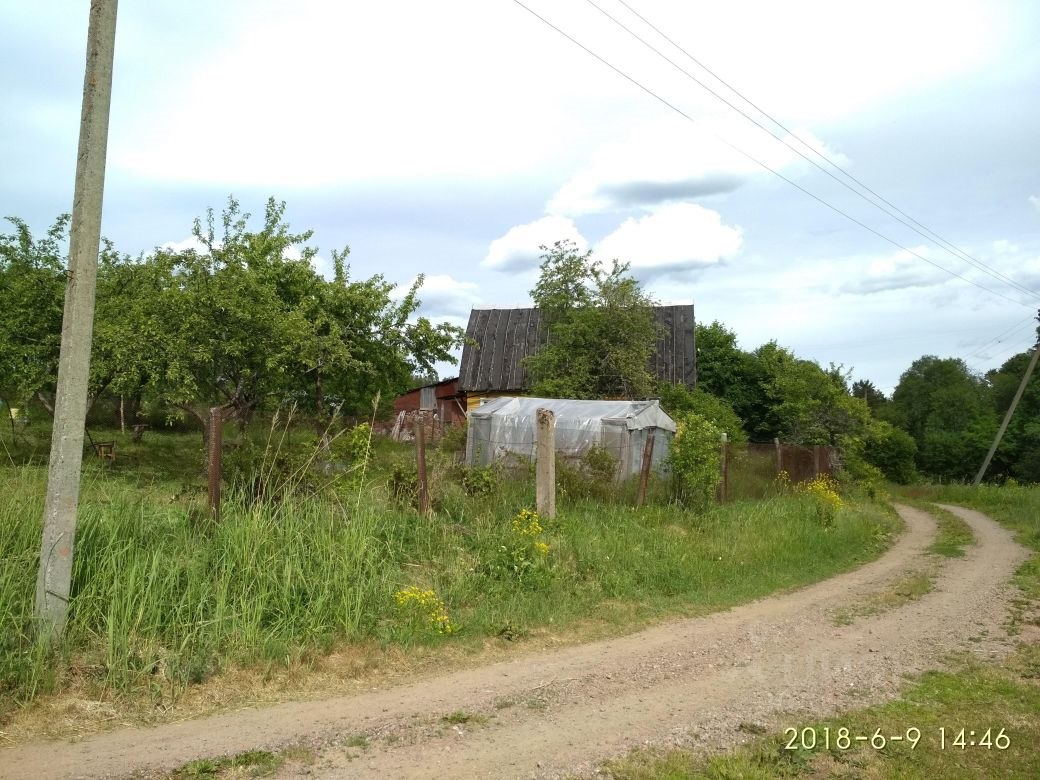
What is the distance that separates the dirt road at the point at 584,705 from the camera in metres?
4.41

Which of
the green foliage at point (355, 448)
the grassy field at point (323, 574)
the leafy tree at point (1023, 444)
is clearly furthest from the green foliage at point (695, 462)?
the leafy tree at point (1023, 444)

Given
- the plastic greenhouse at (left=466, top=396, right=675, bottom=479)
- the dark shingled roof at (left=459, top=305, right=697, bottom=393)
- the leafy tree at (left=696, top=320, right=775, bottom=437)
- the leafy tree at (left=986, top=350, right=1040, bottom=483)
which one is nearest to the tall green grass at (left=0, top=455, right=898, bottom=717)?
the plastic greenhouse at (left=466, top=396, right=675, bottom=479)

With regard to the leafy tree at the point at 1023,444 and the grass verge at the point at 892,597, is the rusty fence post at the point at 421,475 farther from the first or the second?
the leafy tree at the point at 1023,444

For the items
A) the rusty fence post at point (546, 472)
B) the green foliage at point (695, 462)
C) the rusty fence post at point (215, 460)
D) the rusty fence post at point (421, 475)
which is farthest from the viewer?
the green foliage at point (695, 462)

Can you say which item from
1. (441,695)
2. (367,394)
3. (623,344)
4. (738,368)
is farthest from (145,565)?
(738,368)

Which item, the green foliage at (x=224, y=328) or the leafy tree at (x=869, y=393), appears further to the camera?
the leafy tree at (x=869, y=393)

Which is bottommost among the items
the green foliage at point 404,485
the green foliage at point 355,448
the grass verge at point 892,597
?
the grass verge at point 892,597

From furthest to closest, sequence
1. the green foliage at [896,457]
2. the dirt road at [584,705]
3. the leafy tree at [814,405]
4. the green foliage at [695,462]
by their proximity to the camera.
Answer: the green foliage at [896,457], the leafy tree at [814,405], the green foliage at [695,462], the dirt road at [584,705]

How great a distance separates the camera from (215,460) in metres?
7.26

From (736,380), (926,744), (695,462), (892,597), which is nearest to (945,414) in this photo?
(736,380)

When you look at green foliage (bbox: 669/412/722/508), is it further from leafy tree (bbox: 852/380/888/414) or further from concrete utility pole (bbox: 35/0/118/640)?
leafy tree (bbox: 852/380/888/414)

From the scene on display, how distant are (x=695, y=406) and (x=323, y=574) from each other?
20826 millimetres

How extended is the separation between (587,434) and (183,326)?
8.97m

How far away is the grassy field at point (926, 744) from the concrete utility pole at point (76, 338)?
4034 millimetres
